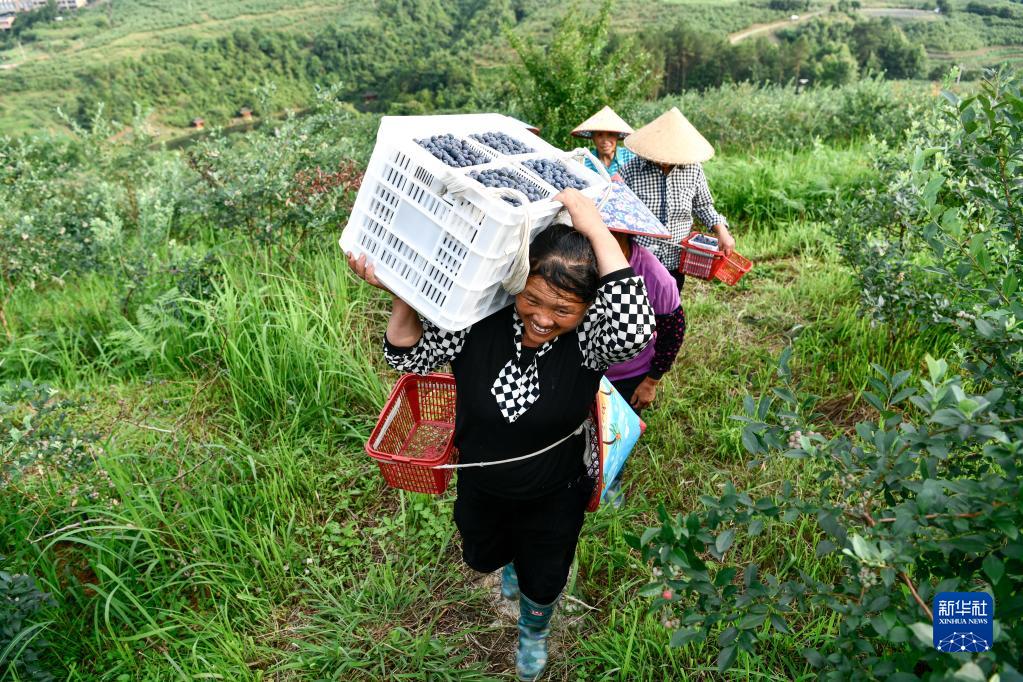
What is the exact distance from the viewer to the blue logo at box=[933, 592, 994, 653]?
40.2 inches

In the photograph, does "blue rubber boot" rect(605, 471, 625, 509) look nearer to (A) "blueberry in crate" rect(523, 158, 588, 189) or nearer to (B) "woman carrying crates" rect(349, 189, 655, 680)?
(B) "woman carrying crates" rect(349, 189, 655, 680)

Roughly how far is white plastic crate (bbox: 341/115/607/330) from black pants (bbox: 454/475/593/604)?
672 millimetres

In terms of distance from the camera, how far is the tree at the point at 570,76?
7.66 m

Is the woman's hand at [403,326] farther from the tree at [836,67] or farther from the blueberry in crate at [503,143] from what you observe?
the tree at [836,67]

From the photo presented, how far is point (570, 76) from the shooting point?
Answer: 7.66 metres

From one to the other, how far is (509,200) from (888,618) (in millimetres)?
1137

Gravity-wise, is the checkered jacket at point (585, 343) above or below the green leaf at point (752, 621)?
above

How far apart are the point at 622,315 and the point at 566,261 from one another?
0.20m

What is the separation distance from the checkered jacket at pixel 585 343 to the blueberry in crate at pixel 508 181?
294mm

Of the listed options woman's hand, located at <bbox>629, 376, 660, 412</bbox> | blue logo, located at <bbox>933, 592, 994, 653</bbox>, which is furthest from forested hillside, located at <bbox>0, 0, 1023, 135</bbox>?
blue logo, located at <bbox>933, 592, 994, 653</bbox>

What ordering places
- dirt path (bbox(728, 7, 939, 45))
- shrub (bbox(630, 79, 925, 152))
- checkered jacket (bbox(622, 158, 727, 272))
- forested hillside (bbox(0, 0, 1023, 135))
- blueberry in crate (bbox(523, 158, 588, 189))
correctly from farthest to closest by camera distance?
1. forested hillside (bbox(0, 0, 1023, 135))
2. dirt path (bbox(728, 7, 939, 45))
3. shrub (bbox(630, 79, 925, 152))
4. checkered jacket (bbox(622, 158, 727, 272))
5. blueberry in crate (bbox(523, 158, 588, 189))

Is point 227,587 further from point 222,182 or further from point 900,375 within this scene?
point 222,182

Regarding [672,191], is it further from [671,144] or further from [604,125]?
[604,125]

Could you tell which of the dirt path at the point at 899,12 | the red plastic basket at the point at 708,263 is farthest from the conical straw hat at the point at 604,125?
the dirt path at the point at 899,12
